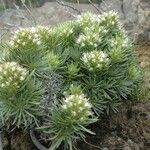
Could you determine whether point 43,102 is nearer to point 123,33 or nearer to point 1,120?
point 1,120

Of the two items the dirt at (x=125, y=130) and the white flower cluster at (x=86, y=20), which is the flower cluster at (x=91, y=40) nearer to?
the white flower cluster at (x=86, y=20)

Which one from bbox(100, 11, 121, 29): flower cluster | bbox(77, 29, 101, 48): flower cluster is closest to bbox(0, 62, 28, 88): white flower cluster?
bbox(77, 29, 101, 48): flower cluster

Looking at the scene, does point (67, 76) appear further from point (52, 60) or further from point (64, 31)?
point (64, 31)

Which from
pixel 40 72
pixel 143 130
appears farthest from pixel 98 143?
pixel 40 72

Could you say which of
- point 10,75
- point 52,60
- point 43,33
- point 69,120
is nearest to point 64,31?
point 43,33

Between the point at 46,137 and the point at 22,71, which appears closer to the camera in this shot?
the point at 22,71

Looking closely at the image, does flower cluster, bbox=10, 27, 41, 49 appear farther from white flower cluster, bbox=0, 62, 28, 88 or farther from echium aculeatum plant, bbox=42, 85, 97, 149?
echium aculeatum plant, bbox=42, 85, 97, 149

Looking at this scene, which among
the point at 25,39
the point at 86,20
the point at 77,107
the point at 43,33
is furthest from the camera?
the point at 86,20

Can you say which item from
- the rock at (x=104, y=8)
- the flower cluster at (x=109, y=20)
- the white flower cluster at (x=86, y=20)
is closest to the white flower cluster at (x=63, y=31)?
the white flower cluster at (x=86, y=20)
